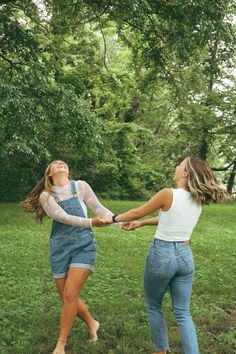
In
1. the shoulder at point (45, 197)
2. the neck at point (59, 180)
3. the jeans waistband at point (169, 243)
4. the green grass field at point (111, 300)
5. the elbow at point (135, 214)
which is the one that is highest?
the neck at point (59, 180)

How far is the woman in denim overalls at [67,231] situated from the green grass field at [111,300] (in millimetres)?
602

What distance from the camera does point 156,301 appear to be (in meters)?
4.44

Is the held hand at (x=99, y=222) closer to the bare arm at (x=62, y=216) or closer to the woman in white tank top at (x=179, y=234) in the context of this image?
the bare arm at (x=62, y=216)

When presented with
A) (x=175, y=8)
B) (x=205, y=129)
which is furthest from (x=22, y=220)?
(x=175, y=8)

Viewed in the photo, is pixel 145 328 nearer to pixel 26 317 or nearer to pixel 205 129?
pixel 26 317

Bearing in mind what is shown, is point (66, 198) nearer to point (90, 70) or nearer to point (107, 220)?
point (107, 220)

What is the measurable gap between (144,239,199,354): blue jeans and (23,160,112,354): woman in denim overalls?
0.80m

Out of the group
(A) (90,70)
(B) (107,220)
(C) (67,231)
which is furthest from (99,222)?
(A) (90,70)

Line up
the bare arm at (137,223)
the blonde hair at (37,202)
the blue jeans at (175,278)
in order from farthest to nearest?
1. the blonde hair at (37,202)
2. the bare arm at (137,223)
3. the blue jeans at (175,278)

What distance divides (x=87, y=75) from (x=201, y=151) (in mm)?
12623

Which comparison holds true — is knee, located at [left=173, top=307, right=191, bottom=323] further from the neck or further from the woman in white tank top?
the neck

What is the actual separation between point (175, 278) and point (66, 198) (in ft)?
4.71

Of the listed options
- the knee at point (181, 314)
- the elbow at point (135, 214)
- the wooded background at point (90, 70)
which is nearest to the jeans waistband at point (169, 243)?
the elbow at point (135, 214)

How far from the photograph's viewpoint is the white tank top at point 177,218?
4.25m
